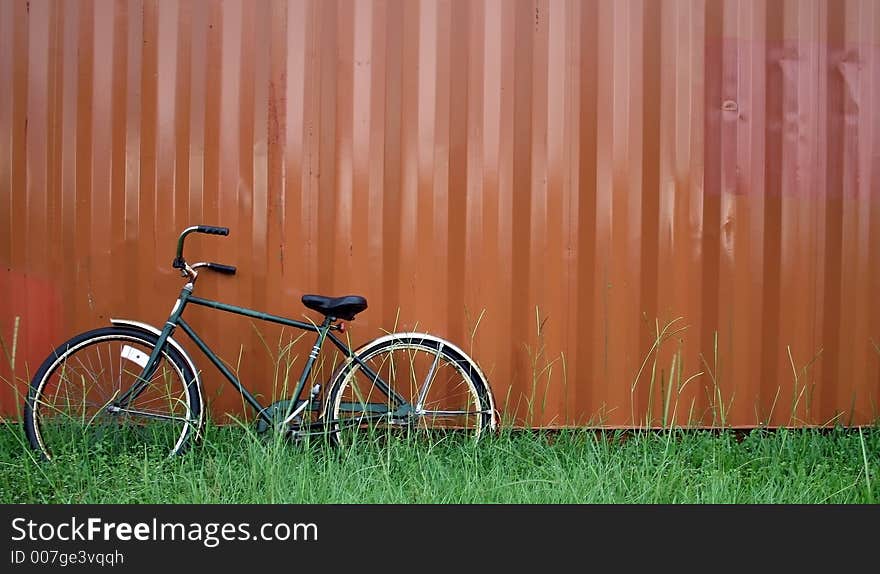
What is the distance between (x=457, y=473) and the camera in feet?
9.05

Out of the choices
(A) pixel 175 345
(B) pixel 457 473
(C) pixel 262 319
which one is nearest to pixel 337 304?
(C) pixel 262 319

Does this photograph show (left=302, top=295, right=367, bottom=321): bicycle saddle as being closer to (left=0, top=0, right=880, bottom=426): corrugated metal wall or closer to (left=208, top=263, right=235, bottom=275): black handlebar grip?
(left=0, top=0, right=880, bottom=426): corrugated metal wall

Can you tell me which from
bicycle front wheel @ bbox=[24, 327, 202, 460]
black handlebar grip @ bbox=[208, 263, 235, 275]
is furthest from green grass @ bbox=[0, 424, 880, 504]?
black handlebar grip @ bbox=[208, 263, 235, 275]

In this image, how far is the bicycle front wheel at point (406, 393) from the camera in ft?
9.87

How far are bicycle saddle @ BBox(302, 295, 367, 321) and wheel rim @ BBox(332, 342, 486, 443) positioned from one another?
227 mm

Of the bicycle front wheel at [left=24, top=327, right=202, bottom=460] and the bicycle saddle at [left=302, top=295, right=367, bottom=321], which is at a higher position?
the bicycle saddle at [left=302, top=295, right=367, bottom=321]

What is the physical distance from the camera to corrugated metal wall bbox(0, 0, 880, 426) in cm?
334

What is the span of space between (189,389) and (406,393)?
971mm

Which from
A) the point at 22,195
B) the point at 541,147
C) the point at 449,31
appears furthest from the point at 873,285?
the point at 22,195

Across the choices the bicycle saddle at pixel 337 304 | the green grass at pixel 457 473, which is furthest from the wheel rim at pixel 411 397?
the bicycle saddle at pixel 337 304

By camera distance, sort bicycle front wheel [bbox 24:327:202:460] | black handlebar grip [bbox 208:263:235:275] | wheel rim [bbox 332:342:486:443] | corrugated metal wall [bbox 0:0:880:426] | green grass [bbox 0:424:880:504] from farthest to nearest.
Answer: corrugated metal wall [bbox 0:0:880:426]
black handlebar grip [bbox 208:263:235:275]
wheel rim [bbox 332:342:486:443]
bicycle front wheel [bbox 24:327:202:460]
green grass [bbox 0:424:880:504]

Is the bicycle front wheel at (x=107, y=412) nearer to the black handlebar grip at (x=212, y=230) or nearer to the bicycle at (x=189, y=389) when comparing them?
the bicycle at (x=189, y=389)

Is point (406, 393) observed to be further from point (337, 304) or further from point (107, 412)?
point (107, 412)

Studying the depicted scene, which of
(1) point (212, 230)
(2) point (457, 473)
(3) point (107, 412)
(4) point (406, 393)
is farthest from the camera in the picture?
(4) point (406, 393)
